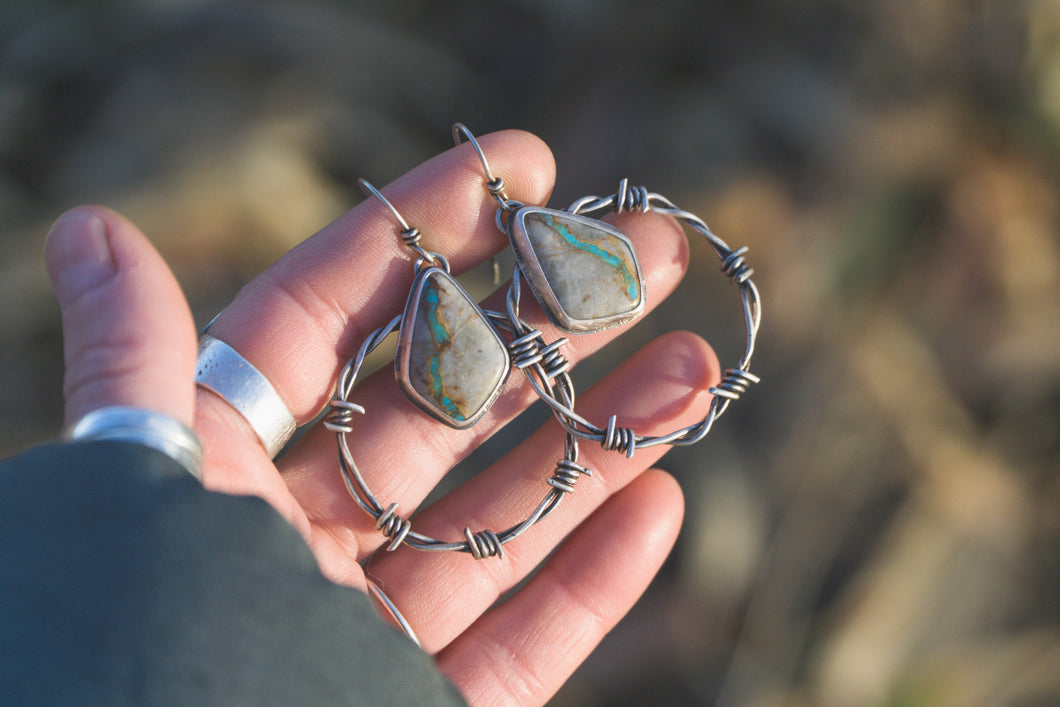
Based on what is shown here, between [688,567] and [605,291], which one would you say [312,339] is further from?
[688,567]

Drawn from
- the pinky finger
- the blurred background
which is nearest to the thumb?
the pinky finger

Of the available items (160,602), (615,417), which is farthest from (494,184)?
(160,602)

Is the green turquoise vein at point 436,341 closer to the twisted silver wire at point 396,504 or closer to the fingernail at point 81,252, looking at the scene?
the twisted silver wire at point 396,504

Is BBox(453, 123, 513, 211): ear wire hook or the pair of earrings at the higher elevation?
BBox(453, 123, 513, 211): ear wire hook

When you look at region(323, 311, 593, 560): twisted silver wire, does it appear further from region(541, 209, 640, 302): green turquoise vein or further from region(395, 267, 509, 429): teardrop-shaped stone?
region(541, 209, 640, 302): green turquoise vein

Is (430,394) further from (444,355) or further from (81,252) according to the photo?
(81,252)
